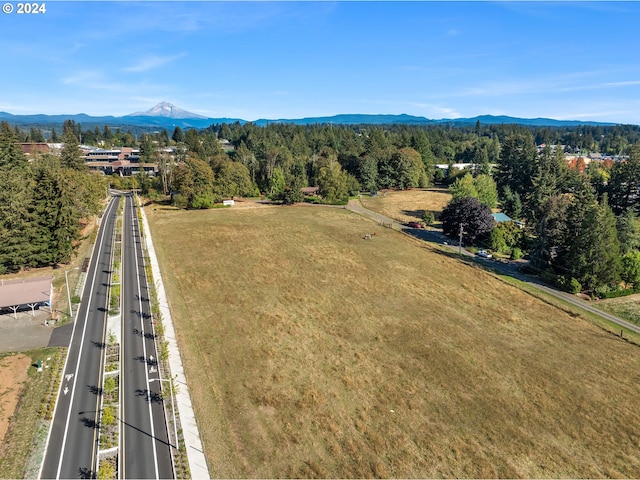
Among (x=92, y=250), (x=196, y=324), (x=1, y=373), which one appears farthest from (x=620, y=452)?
(x=92, y=250)

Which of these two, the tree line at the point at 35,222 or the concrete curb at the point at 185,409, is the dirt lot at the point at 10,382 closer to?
the concrete curb at the point at 185,409

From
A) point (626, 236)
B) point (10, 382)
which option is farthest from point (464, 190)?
point (10, 382)

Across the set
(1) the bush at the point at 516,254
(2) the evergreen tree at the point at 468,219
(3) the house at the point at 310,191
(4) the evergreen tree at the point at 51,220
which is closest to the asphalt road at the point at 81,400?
(4) the evergreen tree at the point at 51,220

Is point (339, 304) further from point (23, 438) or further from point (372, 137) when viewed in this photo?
point (372, 137)

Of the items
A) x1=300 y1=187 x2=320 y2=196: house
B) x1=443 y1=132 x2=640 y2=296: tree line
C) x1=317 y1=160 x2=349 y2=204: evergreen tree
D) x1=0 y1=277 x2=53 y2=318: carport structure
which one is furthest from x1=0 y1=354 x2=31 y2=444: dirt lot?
x1=300 y1=187 x2=320 y2=196: house

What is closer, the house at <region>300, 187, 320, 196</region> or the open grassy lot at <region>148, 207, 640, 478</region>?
the open grassy lot at <region>148, 207, 640, 478</region>

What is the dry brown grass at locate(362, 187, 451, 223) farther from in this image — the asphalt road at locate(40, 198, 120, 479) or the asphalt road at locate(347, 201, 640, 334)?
the asphalt road at locate(40, 198, 120, 479)
